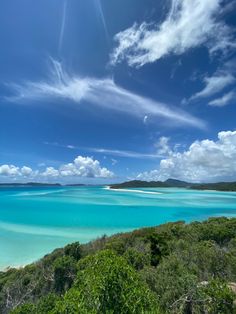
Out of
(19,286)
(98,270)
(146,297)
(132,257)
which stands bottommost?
(19,286)

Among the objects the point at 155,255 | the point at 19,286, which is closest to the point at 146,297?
the point at 19,286

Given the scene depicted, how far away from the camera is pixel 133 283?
6.02 meters

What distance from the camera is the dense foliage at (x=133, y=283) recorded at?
557cm

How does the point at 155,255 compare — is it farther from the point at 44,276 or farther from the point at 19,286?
the point at 19,286

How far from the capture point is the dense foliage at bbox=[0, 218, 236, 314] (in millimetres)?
5570

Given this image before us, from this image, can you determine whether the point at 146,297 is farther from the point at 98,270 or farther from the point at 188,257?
the point at 188,257

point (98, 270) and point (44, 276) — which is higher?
point (98, 270)

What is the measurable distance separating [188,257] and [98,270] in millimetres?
8929

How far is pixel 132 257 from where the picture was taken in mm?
15422

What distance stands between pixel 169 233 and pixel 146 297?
57.5 ft

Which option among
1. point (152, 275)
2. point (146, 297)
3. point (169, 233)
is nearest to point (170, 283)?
point (152, 275)

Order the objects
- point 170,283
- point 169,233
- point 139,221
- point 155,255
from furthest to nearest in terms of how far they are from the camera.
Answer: point 139,221 → point 169,233 → point 155,255 → point 170,283

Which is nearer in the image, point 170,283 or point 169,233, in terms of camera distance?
point 170,283

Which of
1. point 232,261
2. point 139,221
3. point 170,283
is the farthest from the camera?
point 139,221
